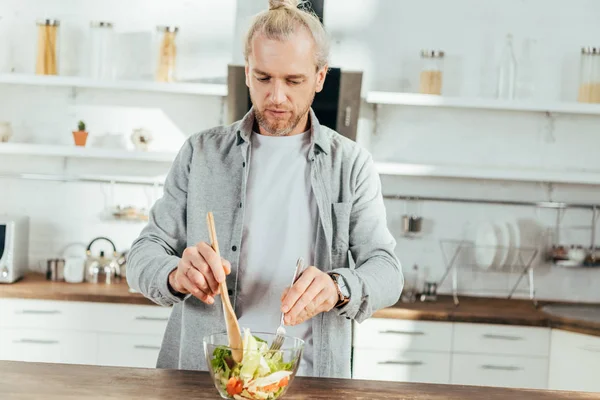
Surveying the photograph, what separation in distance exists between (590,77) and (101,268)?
2.59 m

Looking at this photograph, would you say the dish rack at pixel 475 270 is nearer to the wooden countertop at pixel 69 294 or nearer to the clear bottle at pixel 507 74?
the clear bottle at pixel 507 74

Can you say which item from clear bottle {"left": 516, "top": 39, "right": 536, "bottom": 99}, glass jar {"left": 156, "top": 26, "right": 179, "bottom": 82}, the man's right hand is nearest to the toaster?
glass jar {"left": 156, "top": 26, "right": 179, "bottom": 82}

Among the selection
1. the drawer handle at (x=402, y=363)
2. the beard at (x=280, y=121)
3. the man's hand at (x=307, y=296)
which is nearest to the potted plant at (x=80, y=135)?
the drawer handle at (x=402, y=363)

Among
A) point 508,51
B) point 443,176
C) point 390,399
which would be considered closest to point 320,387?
point 390,399

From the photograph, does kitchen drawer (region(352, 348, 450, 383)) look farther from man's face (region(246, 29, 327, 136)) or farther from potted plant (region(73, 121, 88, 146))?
man's face (region(246, 29, 327, 136))

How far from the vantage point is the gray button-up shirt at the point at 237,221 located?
2006 mm

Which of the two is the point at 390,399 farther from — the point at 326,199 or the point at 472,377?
the point at 472,377

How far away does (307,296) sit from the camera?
1.67 metres

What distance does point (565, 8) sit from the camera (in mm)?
4250

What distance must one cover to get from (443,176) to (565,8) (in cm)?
107

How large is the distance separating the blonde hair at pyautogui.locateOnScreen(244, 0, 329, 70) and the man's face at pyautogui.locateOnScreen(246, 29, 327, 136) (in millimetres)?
16

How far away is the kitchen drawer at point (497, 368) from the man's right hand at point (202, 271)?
7.18ft

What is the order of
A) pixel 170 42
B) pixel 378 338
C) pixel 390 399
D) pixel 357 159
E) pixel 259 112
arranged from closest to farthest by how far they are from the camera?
pixel 390 399, pixel 259 112, pixel 357 159, pixel 378 338, pixel 170 42

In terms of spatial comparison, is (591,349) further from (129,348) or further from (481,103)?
(129,348)
